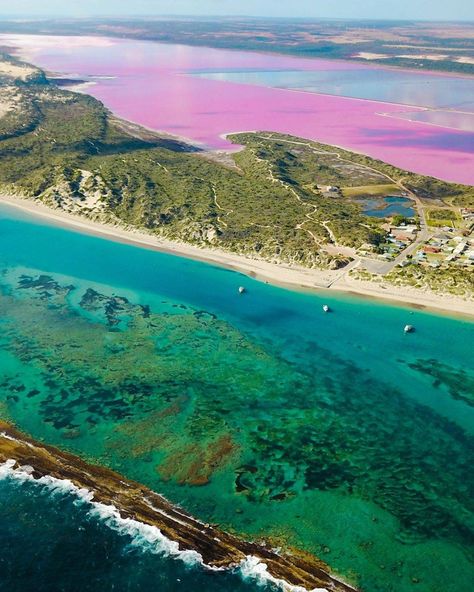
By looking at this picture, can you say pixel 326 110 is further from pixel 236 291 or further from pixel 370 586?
pixel 370 586

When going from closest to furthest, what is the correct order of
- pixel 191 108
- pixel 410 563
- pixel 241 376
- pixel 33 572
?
pixel 33 572, pixel 410 563, pixel 241 376, pixel 191 108

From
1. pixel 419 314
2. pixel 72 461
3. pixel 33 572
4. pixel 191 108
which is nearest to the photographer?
pixel 33 572

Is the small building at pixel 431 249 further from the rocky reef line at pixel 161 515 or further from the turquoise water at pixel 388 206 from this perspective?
the rocky reef line at pixel 161 515

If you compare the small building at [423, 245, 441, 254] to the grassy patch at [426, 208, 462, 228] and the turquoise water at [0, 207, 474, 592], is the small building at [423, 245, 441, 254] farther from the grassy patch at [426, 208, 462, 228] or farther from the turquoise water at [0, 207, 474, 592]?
the turquoise water at [0, 207, 474, 592]

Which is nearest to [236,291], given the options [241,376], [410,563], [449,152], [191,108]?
[241,376]

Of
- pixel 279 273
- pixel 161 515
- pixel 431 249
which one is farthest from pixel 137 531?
pixel 431 249
